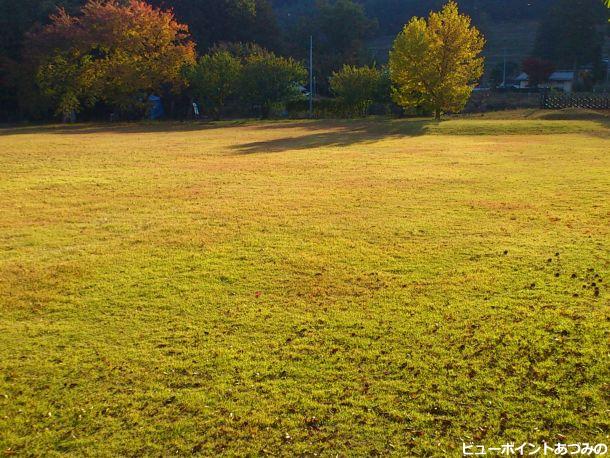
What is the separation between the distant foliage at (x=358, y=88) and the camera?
51.0 m

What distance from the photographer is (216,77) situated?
163 feet

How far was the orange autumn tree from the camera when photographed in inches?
1827

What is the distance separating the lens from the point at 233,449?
4.57 meters

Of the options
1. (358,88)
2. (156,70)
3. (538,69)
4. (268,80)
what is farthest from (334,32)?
(156,70)

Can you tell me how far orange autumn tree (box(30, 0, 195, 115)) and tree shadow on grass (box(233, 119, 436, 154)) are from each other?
13383mm

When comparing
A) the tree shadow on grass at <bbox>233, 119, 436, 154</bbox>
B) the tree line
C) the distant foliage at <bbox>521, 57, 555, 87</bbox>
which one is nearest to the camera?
the tree shadow on grass at <bbox>233, 119, 436, 154</bbox>

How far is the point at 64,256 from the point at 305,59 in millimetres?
68655

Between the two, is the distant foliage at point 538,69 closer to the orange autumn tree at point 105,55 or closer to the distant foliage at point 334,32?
the distant foliage at point 334,32

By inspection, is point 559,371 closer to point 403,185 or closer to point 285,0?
point 403,185

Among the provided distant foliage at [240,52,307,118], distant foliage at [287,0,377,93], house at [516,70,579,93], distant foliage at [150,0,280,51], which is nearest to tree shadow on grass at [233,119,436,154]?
distant foliage at [240,52,307,118]

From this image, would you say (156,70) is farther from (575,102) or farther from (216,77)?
(575,102)

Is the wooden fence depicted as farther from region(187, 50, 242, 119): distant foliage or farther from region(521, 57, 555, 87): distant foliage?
region(187, 50, 242, 119): distant foliage

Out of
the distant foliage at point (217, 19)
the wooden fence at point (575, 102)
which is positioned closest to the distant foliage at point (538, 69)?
the wooden fence at point (575, 102)

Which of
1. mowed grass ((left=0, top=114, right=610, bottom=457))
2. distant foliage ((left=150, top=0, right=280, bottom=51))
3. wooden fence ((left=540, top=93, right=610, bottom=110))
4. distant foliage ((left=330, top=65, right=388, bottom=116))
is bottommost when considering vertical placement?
mowed grass ((left=0, top=114, right=610, bottom=457))
